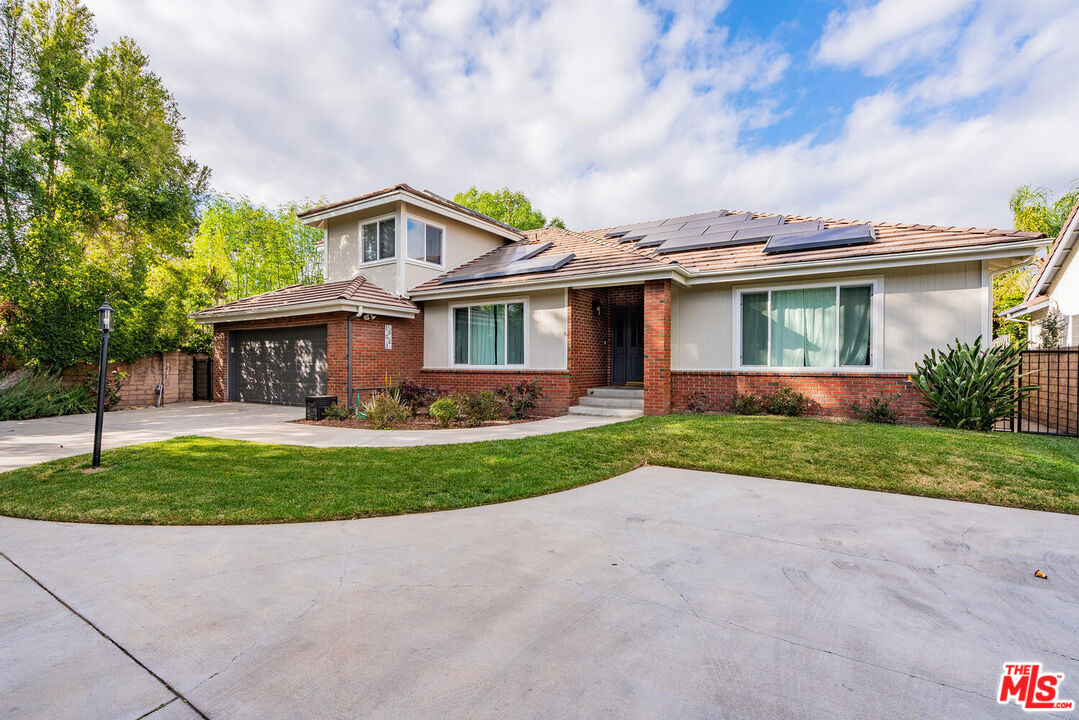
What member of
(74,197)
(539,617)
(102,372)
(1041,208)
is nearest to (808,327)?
(539,617)

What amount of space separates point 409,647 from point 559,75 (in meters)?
13.2

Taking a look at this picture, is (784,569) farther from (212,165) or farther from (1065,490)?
(212,165)

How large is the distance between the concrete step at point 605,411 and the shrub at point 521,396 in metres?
0.92

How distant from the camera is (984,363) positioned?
305 inches

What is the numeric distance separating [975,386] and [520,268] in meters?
9.12

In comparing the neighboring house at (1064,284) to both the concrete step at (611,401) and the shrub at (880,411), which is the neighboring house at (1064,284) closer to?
the shrub at (880,411)

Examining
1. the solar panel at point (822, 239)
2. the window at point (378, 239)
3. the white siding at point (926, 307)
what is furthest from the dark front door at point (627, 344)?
the window at point (378, 239)

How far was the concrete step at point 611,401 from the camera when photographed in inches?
423

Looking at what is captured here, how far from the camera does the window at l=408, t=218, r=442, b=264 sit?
1341 cm

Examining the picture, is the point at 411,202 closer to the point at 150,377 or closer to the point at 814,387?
the point at 150,377

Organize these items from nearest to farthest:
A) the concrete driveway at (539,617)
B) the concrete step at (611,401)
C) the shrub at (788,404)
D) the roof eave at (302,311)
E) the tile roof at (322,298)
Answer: the concrete driveway at (539,617) → the shrub at (788,404) → the concrete step at (611,401) → the roof eave at (302,311) → the tile roof at (322,298)

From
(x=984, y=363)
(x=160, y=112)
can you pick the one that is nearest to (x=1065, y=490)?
(x=984, y=363)

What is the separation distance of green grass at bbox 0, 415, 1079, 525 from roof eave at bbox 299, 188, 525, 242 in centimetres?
752

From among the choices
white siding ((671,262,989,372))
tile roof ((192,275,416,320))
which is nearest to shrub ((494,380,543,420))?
tile roof ((192,275,416,320))
